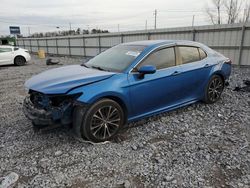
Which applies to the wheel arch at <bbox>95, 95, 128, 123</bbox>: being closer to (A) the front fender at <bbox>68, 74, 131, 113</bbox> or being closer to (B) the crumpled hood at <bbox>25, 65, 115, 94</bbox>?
(A) the front fender at <bbox>68, 74, 131, 113</bbox>

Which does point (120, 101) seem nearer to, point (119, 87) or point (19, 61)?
point (119, 87)

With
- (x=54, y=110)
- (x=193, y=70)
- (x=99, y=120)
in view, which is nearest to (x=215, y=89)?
(x=193, y=70)

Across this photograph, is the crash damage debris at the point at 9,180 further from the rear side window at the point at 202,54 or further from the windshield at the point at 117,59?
the rear side window at the point at 202,54

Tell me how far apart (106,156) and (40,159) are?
2.99 ft

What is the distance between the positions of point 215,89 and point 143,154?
2.85 m

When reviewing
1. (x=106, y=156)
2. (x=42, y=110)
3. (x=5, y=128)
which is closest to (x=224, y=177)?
(x=106, y=156)

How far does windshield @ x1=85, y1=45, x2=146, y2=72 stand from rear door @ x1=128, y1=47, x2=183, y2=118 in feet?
0.76

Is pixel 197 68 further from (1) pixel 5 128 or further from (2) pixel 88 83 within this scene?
(1) pixel 5 128

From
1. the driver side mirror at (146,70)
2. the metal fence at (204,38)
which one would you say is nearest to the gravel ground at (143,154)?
the driver side mirror at (146,70)

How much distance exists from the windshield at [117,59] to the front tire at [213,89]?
6.36 feet

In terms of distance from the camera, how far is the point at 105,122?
10.8 ft

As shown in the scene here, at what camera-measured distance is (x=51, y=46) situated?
24.6 meters

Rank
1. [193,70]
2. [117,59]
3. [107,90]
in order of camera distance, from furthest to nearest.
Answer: [193,70] < [117,59] < [107,90]

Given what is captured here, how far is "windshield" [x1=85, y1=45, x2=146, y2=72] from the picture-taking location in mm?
3660
